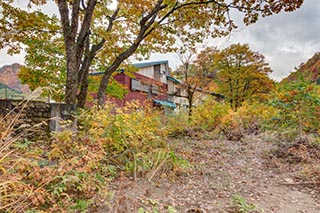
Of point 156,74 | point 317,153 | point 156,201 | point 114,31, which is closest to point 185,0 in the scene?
point 114,31

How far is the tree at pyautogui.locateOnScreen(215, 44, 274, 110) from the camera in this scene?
1748cm

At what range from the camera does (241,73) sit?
1759 cm

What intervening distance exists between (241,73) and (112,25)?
40.6 ft

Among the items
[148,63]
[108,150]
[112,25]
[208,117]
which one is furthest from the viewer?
[148,63]

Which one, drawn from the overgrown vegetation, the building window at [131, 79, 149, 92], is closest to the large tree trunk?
the overgrown vegetation

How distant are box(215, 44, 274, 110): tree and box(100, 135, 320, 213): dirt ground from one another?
13681 millimetres

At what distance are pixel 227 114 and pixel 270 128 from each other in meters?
1.88

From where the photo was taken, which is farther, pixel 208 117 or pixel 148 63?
pixel 148 63

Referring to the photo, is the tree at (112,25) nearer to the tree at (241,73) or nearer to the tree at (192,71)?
the tree at (192,71)

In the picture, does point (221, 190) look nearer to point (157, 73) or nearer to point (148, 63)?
point (148, 63)

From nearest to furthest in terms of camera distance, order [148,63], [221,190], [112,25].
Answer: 1. [221,190]
2. [112,25]
3. [148,63]

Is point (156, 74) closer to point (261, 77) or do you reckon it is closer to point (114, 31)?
point (261, 77)

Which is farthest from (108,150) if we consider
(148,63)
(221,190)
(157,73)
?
(157,73)

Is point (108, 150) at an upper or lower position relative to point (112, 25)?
lower
